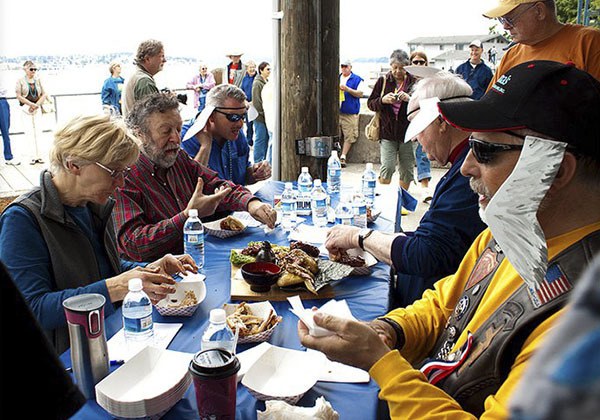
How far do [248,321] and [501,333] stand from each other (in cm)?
88

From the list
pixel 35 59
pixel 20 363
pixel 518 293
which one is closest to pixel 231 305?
pixel 518 293

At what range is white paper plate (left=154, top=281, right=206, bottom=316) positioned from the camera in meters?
2.01

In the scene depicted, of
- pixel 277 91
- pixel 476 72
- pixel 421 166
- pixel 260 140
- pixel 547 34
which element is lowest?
pixel 421 166

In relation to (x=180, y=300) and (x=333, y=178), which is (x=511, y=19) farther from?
(x=180, y=300)

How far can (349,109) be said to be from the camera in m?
9.52

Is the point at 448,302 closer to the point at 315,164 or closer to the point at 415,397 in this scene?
the point at 415,397

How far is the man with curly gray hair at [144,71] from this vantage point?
208 inches

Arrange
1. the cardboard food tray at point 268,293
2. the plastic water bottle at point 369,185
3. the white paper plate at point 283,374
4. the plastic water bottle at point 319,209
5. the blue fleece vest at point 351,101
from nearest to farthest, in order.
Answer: the white paper plate at point 283,374, the cardboard food tray at point 268,293, the plastic water bottle at point 319,209, the plastic water bottle at point 369,185, the blue fleece vest at point 351,101

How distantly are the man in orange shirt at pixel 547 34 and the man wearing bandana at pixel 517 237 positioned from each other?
7.64 feet

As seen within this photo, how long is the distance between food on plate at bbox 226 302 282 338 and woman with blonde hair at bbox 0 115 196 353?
27 centimetres

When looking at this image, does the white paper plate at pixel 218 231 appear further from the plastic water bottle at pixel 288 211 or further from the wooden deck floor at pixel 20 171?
the wooden deck floor at pixel 20 171

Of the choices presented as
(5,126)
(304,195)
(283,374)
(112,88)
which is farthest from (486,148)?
(5,126)

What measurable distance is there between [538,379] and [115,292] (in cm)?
196

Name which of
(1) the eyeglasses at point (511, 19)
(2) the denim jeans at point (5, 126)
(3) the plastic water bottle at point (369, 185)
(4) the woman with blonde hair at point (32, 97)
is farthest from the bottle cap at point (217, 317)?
(2) the denim jeans at point (5, 126)
